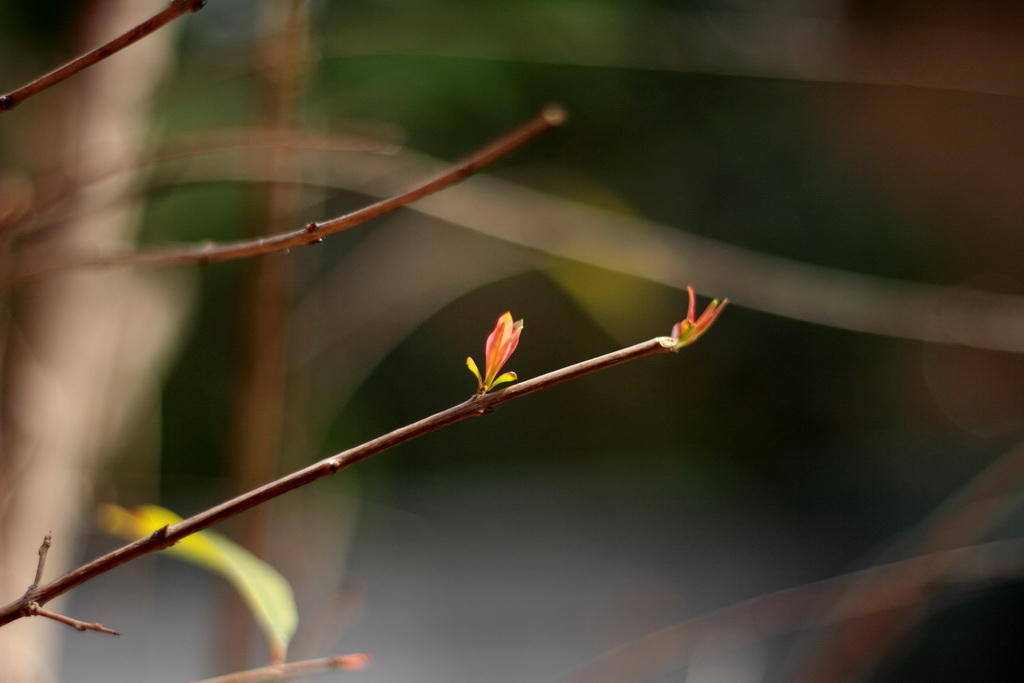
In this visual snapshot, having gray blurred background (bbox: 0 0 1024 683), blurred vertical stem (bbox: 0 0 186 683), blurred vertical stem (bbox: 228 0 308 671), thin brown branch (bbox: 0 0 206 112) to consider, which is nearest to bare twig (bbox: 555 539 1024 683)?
blurred vertical stem (bbox: 228 0 308 671)

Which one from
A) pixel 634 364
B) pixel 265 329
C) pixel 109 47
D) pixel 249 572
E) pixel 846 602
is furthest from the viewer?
pixel 634 364

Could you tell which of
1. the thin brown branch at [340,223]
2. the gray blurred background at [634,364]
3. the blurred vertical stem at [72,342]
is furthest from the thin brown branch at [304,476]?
the gray blurred background at [634,364]

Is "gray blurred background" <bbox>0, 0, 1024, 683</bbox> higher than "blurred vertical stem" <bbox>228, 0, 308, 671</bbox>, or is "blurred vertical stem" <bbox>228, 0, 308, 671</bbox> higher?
"gray blurred background" <bbox>0, 0, 1024, 683</bbox>

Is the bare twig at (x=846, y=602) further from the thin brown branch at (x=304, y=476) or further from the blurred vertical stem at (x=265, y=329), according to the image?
the thin brown branch at (x=304, y=476)

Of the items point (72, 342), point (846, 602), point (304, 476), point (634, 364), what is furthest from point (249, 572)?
point (634, 364)

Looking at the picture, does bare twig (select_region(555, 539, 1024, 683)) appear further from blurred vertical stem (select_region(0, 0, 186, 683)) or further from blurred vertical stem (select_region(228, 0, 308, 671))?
blurred vertical stem (select_region(0, 0, 186, 683))

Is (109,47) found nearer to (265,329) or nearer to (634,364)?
(265,329)
